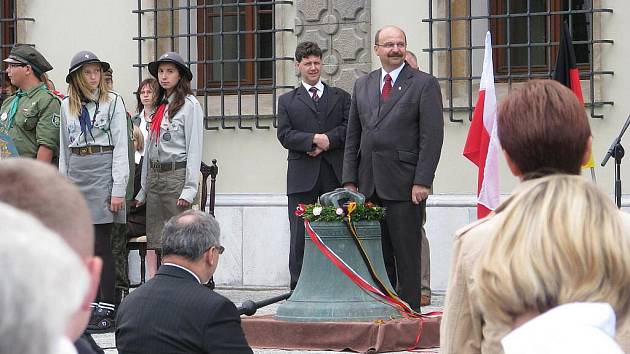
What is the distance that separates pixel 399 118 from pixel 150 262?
10.2 feet

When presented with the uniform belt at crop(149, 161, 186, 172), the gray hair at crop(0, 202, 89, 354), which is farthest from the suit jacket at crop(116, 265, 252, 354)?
the uniform belt at crop(149, 161, 186, 172)

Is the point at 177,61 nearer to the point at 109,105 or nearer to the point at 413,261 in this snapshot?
the point at 109,105

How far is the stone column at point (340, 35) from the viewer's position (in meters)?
12.2

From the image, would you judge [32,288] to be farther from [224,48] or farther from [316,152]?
[224,48]

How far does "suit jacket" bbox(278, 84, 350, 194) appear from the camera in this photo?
1027 cm

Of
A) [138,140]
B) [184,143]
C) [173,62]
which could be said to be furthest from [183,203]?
[138,140]

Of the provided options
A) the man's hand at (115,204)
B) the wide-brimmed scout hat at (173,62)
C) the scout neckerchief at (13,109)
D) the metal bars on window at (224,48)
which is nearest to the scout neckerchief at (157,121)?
the wide-brimmed scout hat at (173,62)

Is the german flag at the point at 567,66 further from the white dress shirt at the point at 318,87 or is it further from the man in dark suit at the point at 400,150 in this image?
the white dress shirt at the point at 318,87

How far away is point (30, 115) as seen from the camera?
31.7 ft

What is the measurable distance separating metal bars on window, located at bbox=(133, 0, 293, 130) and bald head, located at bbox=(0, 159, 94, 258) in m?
10.4

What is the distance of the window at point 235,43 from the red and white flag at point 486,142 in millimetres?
4108

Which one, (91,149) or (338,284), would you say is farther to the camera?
(91,149)

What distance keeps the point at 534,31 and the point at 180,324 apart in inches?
288

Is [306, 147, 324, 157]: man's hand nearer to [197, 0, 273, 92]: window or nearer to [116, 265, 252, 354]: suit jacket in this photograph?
[197, 0, 273, 92]: window
